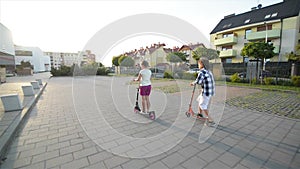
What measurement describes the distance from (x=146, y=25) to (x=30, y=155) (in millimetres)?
4644

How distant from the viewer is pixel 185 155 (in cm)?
242

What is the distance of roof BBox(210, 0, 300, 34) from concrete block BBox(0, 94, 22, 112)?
29299mm

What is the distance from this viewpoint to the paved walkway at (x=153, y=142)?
7.34ft

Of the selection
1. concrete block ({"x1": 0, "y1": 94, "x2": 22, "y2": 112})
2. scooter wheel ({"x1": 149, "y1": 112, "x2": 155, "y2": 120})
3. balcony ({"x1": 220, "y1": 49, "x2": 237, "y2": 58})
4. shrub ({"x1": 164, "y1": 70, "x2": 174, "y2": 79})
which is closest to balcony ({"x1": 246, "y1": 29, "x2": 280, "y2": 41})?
balcony ({"x1": 220, "y1": 49, "x2": 237, "y2": 58})

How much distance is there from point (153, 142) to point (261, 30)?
2829 centimetres

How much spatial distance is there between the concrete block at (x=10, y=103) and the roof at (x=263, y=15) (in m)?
29.3

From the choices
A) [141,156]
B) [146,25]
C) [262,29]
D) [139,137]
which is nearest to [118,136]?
[139,137]

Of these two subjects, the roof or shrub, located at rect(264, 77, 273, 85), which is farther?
the roof

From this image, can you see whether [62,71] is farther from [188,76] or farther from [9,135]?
[9,135]

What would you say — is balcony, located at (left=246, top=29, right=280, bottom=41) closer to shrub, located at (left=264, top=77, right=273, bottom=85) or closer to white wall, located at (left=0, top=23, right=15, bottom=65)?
shrub, located at (left=264, top=77, right=273, bottom=85)

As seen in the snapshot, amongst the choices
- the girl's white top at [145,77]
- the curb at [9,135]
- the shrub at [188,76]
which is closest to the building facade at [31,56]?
the shrub at [188,76]

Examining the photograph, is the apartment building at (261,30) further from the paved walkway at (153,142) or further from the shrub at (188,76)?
the paved walkway at (153,142)

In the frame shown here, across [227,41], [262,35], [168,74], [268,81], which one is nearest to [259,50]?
[268,81]

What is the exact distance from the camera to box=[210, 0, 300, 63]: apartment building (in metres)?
20.6
